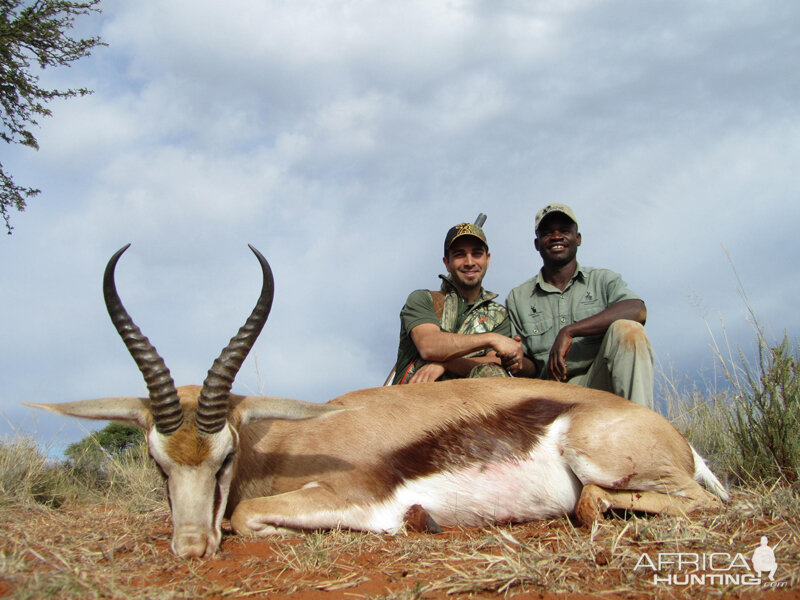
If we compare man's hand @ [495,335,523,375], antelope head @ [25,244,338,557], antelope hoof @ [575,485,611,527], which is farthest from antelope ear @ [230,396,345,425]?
man's hand @ [495,335,523,375]

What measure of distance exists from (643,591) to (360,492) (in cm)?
202

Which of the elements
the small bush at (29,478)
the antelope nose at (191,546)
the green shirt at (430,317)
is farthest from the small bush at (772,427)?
the small bush at (29,478)

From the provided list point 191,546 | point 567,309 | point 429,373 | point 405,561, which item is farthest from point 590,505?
point 567,309

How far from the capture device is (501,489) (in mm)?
4223

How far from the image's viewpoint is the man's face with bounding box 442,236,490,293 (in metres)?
7.21

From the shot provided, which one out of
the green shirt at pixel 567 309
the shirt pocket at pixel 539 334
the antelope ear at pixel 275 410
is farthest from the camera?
the shirt pocket at pixel 539 334

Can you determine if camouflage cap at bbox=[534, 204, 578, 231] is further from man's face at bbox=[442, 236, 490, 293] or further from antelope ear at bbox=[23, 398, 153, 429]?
antelope ear at bbox=[23, 398, 153, 429]

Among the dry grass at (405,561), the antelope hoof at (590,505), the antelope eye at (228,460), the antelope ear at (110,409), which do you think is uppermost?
the antelope ear at (110,409)

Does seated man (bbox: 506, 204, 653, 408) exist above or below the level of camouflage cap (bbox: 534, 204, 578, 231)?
below

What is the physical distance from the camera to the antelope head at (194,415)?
11.2 ft

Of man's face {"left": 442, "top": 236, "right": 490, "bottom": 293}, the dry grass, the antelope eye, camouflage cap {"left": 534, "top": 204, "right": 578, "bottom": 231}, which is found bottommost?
the dry grass

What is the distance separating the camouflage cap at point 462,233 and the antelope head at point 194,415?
11.7ft

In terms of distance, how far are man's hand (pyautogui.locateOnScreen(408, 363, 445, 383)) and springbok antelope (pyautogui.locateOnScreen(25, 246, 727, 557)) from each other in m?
1.72

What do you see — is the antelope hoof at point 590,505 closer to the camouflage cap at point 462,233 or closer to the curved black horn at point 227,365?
the curved black horn at point 227,365
